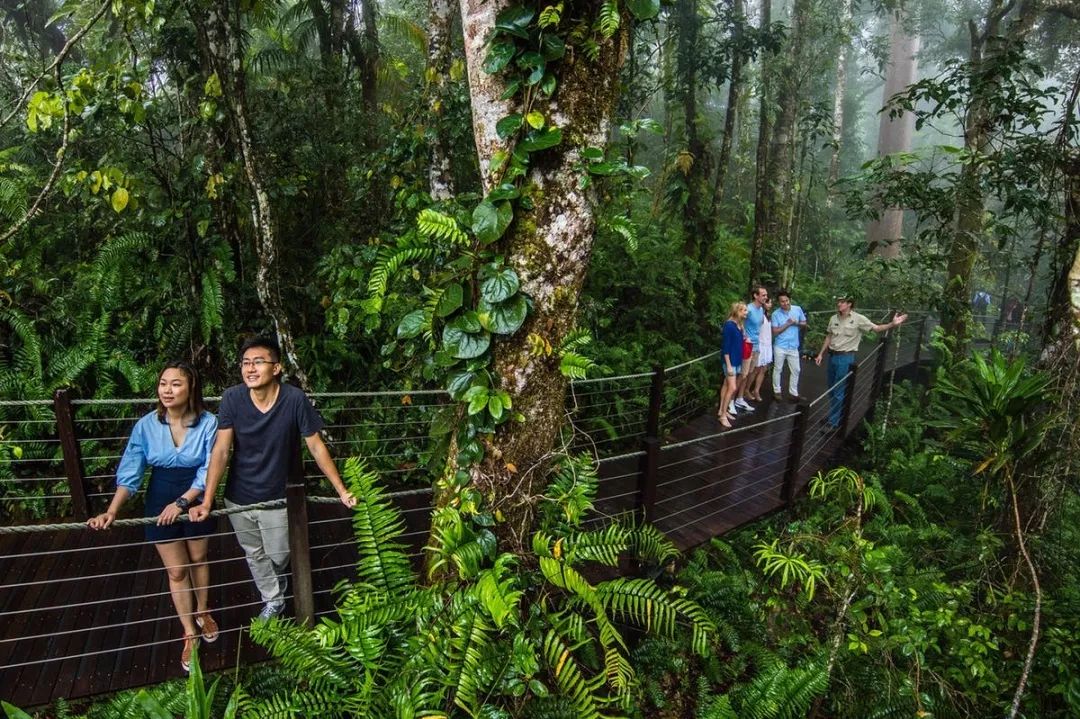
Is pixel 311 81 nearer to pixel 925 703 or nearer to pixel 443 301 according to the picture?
pixel 443 301

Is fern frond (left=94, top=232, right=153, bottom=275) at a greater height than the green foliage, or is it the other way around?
fern frond (left=94, top=232, right=153, bottom=275)

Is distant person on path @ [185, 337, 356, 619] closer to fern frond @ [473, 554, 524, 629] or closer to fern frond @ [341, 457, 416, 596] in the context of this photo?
fern frond @ [341, 457, 416, 596]

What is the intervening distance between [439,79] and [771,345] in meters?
4.57

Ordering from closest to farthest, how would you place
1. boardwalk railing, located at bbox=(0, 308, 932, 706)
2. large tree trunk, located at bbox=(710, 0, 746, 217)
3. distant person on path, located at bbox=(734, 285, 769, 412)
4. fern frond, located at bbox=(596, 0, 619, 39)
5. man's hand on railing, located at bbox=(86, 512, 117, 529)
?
fern frond, located at bbox=(596, 0, 619, 39), man's hand on railing, located at bbox=(86, 512, 117, 529), boardwalk railing, located at bbox=(0, 308, 932, 706), distant person on path, located at bbox=(734, 285, 769, 412), large tree trunk, located at bbox=(710, 0, 746, 217)

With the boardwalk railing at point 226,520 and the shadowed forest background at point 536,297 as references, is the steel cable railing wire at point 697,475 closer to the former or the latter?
the boardwalk railing at point 226,520

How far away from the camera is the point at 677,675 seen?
4273 mm

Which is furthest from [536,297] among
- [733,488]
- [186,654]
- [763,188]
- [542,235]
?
[763,188]

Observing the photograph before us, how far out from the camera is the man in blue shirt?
257 inches

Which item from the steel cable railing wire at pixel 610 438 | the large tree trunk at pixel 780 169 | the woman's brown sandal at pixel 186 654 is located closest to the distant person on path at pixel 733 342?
the steel cable railing wire at pixel 610 438

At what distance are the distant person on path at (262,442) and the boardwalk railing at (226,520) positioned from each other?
27 cm

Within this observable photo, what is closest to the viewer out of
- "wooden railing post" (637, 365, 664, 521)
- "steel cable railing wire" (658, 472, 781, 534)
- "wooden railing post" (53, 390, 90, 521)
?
"wooden railing post" (53, 390, 90, 521)

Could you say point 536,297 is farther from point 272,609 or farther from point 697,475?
point 697,475

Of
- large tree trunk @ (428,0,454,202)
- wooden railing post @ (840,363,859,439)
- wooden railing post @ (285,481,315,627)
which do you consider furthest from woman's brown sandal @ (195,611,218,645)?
wooden railing post @ (840,363,859,439)

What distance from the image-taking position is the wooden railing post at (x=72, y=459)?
3.78 metres
